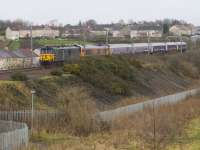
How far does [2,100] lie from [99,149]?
31.2 feet

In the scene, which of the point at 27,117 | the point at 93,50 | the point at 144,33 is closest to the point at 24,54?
the point at 93,50

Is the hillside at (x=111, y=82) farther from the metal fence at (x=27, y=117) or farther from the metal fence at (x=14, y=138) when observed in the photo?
the metal fence at (x=14, y=138)

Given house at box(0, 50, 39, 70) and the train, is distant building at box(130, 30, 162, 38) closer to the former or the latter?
the train

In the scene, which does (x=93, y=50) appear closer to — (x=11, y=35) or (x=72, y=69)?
(x=72, y=69)

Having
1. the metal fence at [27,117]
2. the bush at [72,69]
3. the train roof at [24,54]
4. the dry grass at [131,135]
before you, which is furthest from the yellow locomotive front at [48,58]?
the metal fence at [27,117]

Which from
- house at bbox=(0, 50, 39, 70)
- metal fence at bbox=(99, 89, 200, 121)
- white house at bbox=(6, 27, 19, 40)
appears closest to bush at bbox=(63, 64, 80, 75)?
metal fence at bbox=(99, 89, 200, 121)

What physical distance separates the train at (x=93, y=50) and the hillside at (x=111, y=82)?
4549mm

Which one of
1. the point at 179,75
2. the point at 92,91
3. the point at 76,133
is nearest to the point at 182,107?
the point at 92,91

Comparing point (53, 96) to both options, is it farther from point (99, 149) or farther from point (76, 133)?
point (99, 149)

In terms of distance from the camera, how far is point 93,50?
224ft

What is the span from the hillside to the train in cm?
455

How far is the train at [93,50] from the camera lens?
58.0 metres

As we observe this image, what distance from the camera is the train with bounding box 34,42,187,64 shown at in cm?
5803

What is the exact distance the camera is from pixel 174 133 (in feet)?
108
